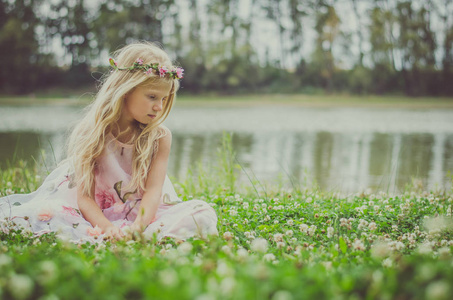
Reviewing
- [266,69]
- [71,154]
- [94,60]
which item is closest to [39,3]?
[94,60]

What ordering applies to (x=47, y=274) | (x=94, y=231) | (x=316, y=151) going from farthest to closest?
(x=316, y=151) < (x=94, y=231) < (x=47, y=274)

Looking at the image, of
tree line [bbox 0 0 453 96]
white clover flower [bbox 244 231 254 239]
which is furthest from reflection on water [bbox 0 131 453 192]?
tree line [bbox 0 0 453 96]

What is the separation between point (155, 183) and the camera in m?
3.56

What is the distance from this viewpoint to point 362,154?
10398 mm

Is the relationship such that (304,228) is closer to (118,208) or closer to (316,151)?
(118,208)

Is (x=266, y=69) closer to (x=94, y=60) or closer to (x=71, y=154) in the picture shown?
(x=94, y=60)

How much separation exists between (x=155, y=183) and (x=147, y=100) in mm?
691

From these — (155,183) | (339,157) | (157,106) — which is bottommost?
(339,157)

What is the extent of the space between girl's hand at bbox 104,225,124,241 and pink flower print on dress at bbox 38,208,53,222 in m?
0.53

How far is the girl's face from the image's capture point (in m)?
3.53

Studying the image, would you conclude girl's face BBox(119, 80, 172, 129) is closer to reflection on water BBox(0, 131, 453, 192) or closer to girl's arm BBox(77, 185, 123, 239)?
girl's arm BBox(77, 185, 123, 239)

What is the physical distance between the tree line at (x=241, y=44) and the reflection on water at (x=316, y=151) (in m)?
24.1

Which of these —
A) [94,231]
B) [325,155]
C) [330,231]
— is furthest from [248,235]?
[325,155]

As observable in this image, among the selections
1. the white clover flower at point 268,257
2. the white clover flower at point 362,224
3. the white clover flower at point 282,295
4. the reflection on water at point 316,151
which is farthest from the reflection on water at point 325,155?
the white clover flower at point 282,295
